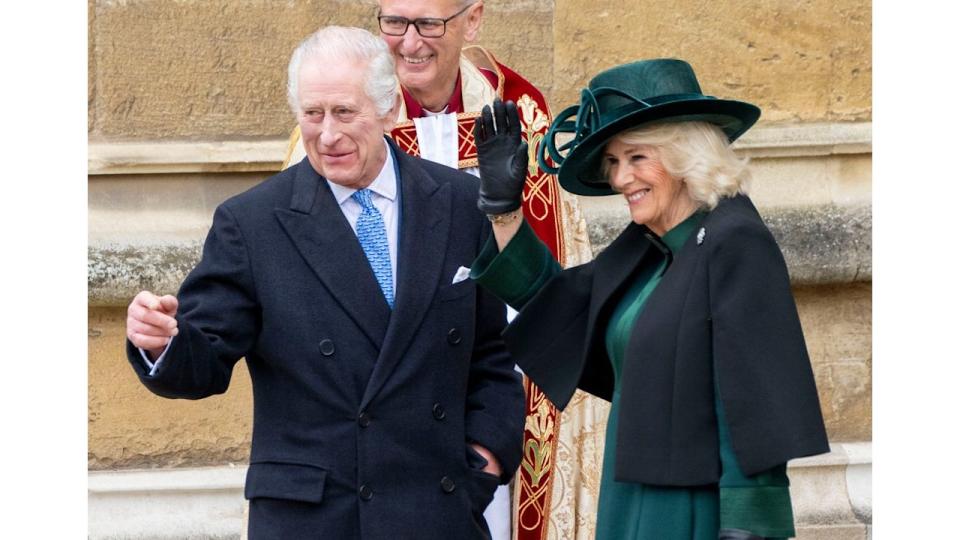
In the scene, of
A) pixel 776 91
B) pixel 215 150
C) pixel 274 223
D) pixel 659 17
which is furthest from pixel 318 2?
pixel 274 223

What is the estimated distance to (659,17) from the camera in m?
6.50

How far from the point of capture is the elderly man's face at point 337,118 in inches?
155

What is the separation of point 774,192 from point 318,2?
167 cm

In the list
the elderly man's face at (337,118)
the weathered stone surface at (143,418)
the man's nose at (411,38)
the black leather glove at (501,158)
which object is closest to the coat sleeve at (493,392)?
the black leather glove at (501,158)

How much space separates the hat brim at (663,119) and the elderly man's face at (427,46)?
1.12 metres

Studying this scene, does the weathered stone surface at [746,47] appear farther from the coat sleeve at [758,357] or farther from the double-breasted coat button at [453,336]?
the coat sleeve at [758,357]

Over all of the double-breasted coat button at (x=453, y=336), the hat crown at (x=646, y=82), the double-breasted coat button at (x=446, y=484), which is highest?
the hat crown at (x=646, y=82)

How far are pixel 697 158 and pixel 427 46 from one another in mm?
1419

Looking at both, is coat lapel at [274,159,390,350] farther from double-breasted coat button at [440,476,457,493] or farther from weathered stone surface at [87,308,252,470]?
weathered stone surface at [87,308,252,470]

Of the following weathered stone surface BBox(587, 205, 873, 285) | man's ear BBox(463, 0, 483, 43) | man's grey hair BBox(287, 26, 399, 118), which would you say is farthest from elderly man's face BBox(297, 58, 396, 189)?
weathered stone surface BBox(587, 205, 873, 285)

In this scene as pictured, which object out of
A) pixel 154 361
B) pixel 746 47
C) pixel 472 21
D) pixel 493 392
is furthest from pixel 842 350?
pixel 154 361

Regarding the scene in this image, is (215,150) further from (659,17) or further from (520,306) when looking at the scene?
(520,306)

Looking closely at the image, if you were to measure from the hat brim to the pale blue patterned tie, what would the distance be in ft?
1.33

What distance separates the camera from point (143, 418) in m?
6.30
